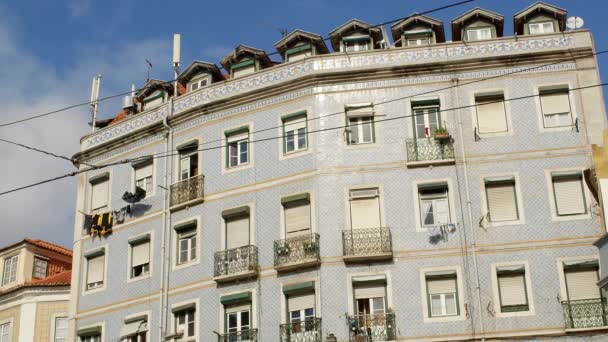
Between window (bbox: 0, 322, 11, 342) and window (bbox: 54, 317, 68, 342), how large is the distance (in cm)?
205

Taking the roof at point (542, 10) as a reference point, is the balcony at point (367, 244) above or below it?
below

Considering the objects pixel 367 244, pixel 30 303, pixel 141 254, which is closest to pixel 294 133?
pixel 367 244

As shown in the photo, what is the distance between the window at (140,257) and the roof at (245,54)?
7161 millimetres

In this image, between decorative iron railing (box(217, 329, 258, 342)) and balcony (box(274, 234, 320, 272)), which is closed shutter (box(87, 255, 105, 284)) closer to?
decorative iron railing (box(217, 329, 258, 342))

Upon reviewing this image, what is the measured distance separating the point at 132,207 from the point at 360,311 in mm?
10429

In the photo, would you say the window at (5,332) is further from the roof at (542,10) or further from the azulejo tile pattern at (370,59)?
the roof at (542,10)

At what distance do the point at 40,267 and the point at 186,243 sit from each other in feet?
37.2

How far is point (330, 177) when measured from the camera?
31.4 metres

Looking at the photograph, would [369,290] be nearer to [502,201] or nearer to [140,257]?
[502,201]

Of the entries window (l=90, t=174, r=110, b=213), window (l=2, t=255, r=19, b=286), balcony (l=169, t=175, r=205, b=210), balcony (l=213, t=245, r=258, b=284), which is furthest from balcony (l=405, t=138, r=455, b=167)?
window (l=2, t=255, r=19, b=286)

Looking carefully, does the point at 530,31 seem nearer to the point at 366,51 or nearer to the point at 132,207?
the point at 366,51

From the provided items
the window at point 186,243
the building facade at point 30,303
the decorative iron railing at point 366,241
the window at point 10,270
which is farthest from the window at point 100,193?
the decorative iron railing at point 366,241

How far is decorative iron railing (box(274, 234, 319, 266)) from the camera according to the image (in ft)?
100

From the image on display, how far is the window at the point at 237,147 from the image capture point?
33.7 meters
